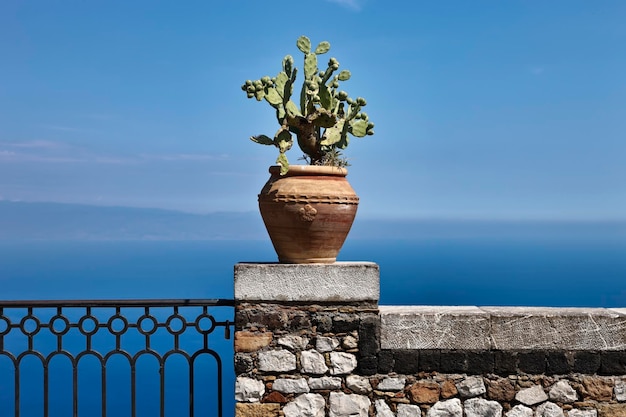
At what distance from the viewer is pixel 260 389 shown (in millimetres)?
3844

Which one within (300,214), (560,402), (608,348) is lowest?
(560,402)

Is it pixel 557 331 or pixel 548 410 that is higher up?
pixel 557 331

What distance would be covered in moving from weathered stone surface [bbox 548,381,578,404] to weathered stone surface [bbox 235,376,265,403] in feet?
5.98

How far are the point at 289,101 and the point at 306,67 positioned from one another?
248 millimetres

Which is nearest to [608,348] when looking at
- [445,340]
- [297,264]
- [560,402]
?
[560,402]

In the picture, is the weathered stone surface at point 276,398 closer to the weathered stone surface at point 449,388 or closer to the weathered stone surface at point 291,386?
the weathered stone surface at point 291,386

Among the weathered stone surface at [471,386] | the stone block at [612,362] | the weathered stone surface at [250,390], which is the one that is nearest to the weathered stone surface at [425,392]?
the weathered stone surface at [471,386]

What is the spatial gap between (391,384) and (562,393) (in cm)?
108

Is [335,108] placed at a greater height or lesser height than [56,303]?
greater

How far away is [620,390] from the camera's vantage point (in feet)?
12.7

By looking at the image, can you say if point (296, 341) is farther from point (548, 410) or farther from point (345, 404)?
point (548, 410)

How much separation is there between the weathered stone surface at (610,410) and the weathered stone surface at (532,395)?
1.19ft

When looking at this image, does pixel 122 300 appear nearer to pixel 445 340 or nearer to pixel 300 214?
pixel 300 214

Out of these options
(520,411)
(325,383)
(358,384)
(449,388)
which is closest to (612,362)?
(520,411)
